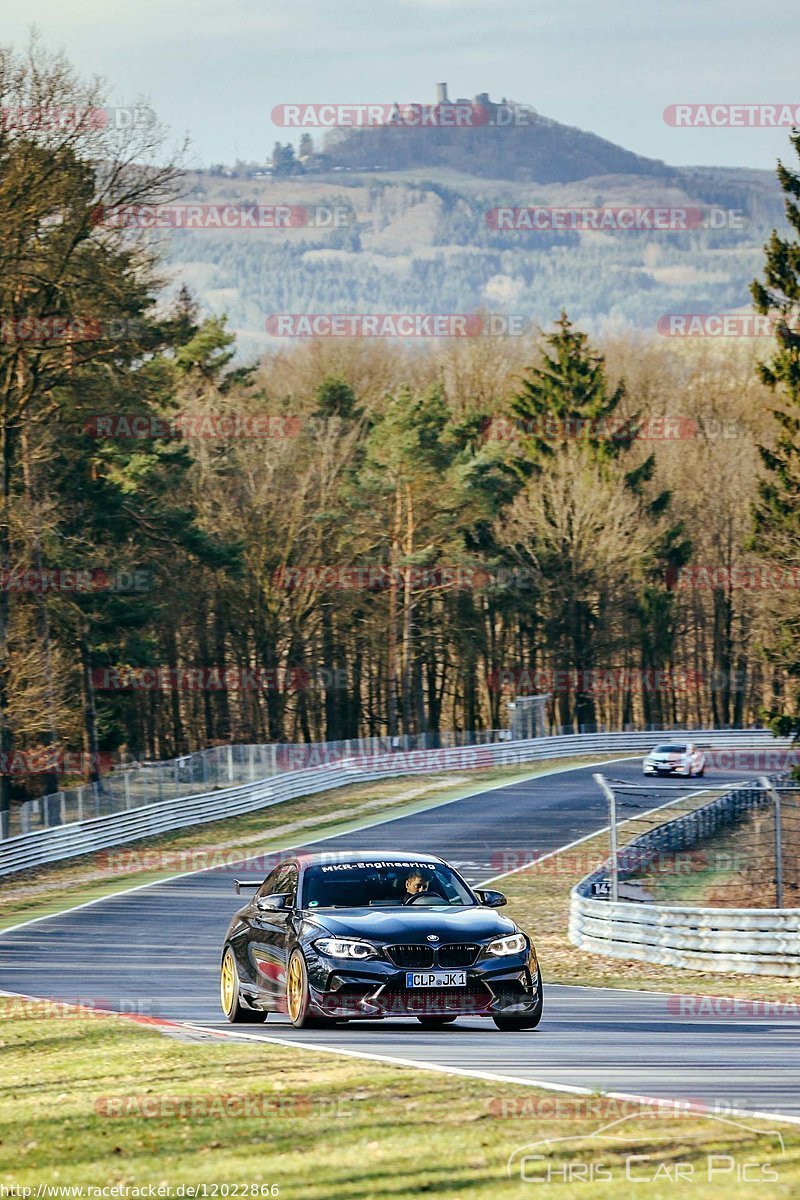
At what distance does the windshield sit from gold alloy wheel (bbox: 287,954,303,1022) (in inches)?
22.7

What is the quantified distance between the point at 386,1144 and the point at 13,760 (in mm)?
36830

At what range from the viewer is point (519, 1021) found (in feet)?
44.5

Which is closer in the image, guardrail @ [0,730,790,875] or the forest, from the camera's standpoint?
guardrail @ [0,730,790,875]

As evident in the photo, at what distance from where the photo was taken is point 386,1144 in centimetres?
838

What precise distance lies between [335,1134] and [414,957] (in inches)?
175

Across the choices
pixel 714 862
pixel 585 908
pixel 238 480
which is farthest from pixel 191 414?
pixel 585 908

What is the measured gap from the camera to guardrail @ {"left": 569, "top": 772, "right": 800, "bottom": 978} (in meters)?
21.9
